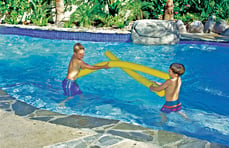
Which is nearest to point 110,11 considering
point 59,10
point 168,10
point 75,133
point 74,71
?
point 59,10

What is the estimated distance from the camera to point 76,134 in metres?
4.35

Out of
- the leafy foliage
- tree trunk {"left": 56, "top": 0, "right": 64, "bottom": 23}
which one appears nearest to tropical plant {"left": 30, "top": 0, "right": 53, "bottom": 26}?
the leafy foliage

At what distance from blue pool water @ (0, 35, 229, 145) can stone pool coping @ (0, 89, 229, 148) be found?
1.00 meters

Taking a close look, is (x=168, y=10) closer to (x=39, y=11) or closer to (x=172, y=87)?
(x=39, y=11)

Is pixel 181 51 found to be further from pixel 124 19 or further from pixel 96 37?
pixel 124 19

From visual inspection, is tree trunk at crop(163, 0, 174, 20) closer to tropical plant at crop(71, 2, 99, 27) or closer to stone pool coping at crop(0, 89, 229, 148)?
tropical plant at crop(71, 2, 99, 27)

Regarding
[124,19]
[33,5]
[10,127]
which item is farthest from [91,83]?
[33,5]

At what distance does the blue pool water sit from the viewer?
6.03 meters

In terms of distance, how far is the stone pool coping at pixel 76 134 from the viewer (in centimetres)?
410

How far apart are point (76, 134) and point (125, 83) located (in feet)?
13.9

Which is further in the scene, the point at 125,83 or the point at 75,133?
the point at 125,83

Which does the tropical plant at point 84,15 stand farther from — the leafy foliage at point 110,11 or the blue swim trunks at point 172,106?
the blue swim trunks at point 172,106

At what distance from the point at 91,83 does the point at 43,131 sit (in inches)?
160

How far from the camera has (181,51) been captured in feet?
36.8
